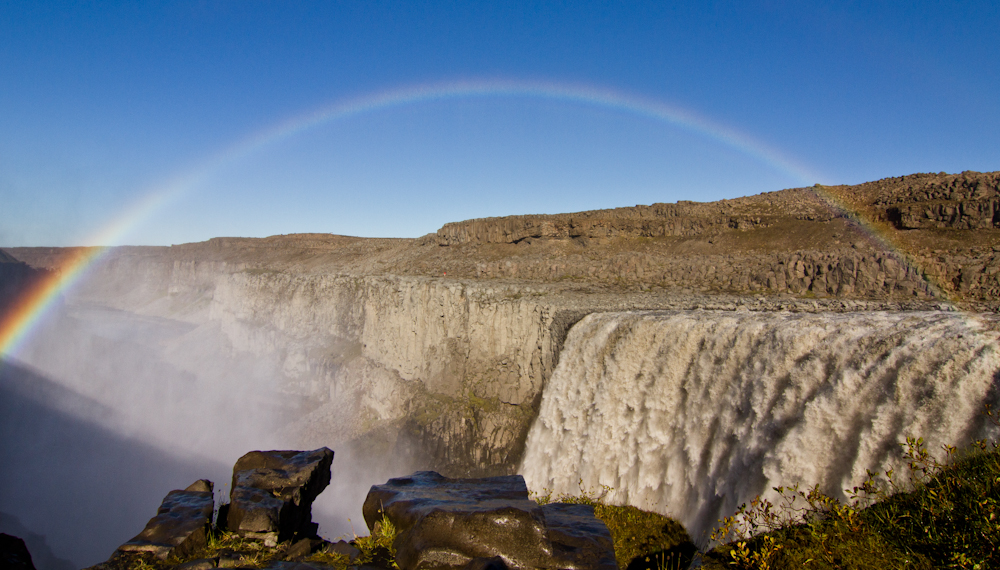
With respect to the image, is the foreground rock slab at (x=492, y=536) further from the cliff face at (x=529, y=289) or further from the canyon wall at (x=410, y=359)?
the canyon wall at (x=410, y=359)

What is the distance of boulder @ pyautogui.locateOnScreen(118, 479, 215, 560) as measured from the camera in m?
8.69

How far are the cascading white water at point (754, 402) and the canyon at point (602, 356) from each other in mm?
52

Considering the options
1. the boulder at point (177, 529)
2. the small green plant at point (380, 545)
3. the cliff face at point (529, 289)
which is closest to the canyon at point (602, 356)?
the cliff face at point (529, 289)

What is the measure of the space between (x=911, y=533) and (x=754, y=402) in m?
6.97

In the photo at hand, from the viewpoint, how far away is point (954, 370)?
855cm

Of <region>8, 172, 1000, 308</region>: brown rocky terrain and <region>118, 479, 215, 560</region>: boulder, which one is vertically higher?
<region>8, 172, 1000, 308</region>: brown rocky terrain

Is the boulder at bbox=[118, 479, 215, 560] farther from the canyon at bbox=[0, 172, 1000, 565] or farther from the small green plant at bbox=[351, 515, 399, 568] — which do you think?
the canyon at bbox=[0, 172, 1000, 565]

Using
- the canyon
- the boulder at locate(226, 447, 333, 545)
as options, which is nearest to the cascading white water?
the canyon

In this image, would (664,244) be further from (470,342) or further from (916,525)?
(916,525)

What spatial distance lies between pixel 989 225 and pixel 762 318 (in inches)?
796

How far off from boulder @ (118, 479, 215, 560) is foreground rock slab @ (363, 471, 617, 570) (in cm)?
370

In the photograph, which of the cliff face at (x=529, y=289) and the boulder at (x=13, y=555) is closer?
the boulder at (x=13, y=555)

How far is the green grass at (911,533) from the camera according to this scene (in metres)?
4.65

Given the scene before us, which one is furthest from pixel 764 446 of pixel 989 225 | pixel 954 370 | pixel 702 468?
pixel 989 225
